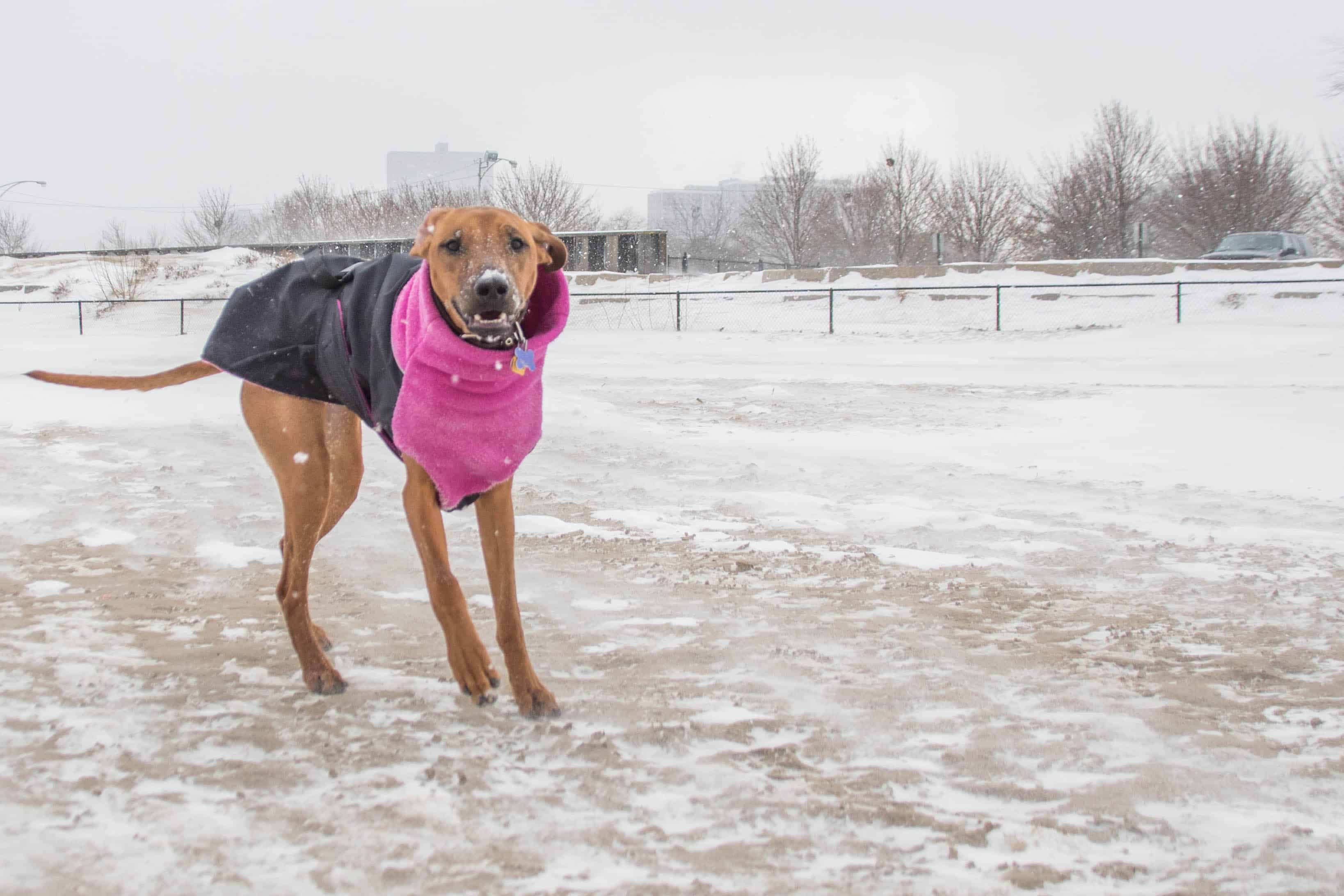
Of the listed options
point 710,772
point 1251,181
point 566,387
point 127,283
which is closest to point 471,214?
point 710,772

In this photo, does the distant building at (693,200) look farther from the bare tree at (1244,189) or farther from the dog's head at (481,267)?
the dog's head at (481,267)

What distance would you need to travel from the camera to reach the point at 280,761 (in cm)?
285

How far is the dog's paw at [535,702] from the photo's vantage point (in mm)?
3160

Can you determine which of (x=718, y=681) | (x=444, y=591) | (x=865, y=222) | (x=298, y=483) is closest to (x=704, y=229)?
(x=865, y=222)

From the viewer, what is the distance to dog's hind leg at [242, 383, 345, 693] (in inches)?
138

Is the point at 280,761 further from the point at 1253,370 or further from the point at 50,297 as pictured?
the point at 50,297

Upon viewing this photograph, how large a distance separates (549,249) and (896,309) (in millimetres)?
22086

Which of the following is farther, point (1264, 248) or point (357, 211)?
point (357, 211)

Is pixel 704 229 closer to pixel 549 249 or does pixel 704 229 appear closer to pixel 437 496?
pixel 549 249

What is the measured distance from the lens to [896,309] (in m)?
24.7

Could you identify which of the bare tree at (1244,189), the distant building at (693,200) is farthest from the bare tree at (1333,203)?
the distant building at (693,200)

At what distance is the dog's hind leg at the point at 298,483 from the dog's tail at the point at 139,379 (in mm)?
190

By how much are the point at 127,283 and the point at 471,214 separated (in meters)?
31.7

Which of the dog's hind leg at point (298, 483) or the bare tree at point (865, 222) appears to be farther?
the bare tree at point (865, 222)
